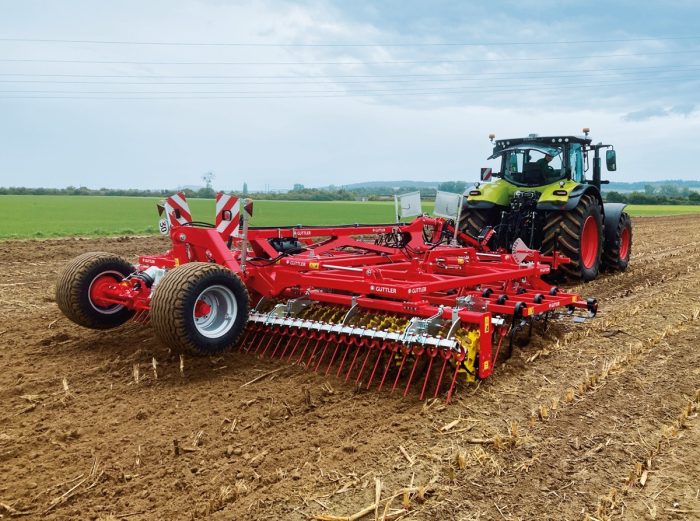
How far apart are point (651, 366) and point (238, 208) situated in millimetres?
3320

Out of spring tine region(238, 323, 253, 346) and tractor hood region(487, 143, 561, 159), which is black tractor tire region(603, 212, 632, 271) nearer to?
tractor hood region(487, 143, 561, 159)

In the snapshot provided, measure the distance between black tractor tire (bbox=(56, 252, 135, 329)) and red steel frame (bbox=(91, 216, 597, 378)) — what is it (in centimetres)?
9

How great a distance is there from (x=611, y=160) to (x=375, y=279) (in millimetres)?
5679

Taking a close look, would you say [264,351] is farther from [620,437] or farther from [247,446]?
[620,437]

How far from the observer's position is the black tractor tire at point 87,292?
15.4 ft

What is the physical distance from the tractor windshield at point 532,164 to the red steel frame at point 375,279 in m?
2.69

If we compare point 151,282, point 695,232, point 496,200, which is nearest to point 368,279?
point 151,282

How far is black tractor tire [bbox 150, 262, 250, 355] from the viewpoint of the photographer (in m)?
3.93

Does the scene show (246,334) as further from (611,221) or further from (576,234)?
(611,221)

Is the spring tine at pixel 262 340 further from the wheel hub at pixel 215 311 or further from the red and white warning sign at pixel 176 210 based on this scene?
the red and white warning sign at pixel 176 210

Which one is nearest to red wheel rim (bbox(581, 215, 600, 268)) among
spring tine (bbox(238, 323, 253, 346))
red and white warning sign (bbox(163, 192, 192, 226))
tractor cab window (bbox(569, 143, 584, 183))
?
tractor cab window (bbox(569, 143, 584, 183))

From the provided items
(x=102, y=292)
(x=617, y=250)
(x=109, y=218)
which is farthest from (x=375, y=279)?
(x=109, y=218)

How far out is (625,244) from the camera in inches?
368

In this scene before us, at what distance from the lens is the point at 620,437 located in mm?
3215
